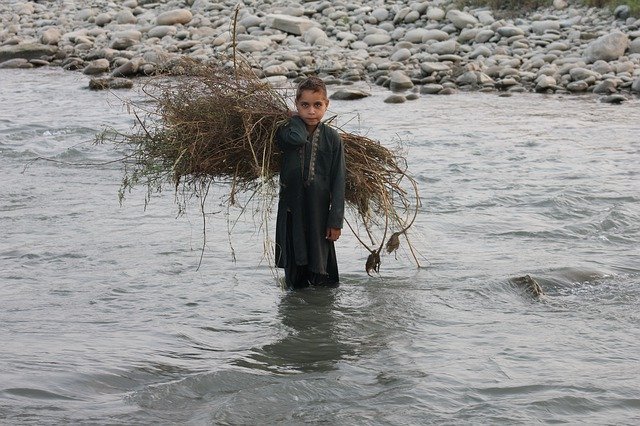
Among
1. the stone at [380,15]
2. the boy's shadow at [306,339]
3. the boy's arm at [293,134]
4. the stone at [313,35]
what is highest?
the stone at [380,15]

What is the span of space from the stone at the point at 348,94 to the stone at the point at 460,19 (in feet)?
12.5

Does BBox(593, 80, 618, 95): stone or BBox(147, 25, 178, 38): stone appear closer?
BBox(593, 80, 618, 95): stone

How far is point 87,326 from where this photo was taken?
6.07 meters

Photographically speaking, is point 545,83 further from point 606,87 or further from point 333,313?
point 333,313

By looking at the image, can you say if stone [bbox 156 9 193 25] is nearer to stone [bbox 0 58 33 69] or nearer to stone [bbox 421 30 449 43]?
stone [bbox 0 58 33 69]

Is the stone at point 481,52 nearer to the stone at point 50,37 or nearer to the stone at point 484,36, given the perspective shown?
the stone at point 484,36

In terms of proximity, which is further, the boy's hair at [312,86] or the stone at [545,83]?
the stone at [545,83]

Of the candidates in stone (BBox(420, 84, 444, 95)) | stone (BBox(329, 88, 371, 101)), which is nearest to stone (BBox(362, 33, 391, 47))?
stone (BBox(420, 84, 444, 95))

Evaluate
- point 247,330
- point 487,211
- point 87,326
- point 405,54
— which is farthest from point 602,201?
point 405,54

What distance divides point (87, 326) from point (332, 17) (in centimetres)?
1560

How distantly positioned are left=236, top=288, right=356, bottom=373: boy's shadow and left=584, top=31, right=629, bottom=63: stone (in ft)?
38.7

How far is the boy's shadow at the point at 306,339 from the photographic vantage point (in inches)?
218

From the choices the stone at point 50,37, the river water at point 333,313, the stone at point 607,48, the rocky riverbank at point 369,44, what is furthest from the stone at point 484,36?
the stone at point 50,37

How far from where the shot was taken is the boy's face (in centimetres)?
599
